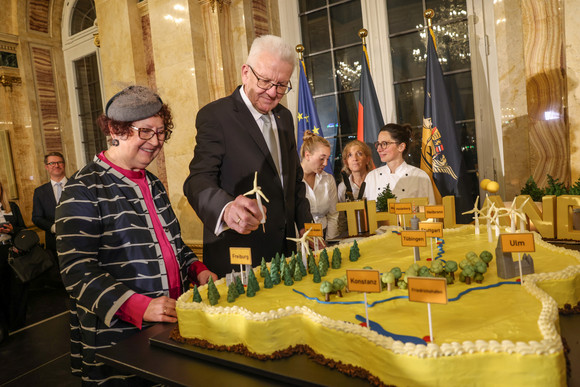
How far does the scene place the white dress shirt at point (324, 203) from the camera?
3492mm

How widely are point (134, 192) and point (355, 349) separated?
1.04 meters

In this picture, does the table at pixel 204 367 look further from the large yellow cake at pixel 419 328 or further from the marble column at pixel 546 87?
the marble column at pixel 546 87

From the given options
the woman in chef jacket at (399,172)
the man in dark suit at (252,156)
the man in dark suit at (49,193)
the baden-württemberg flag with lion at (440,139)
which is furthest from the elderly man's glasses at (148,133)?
the man in dark suit at (49,193)

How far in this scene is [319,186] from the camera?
3574 mm

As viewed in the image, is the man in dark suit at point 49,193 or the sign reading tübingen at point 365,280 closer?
the sign reading tübingen at point 365,280

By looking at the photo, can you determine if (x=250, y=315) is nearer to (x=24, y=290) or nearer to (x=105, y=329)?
(x=105, y=329)

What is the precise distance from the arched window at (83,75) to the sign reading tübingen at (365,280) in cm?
633

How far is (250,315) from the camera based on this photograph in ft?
4.04

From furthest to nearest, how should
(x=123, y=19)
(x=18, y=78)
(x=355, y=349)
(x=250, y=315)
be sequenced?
(x=18, y=78), (x=123, y=19), (x=250, y=315), (x=355, y=349)

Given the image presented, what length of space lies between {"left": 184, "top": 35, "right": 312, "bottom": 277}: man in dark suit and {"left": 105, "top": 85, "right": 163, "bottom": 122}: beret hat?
1.31ft

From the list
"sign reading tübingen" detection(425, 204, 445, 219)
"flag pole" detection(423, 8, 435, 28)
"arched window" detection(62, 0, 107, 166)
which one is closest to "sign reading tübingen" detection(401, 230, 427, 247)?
"sign reading tübingen" detection(425, 204, 445, 219)

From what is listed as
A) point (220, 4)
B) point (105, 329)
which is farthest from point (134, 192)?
point (220, 4)

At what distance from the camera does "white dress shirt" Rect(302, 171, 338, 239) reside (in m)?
3.49

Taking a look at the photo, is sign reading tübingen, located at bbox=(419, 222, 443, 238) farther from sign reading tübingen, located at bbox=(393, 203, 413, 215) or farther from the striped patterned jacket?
the striped patterned jacket
